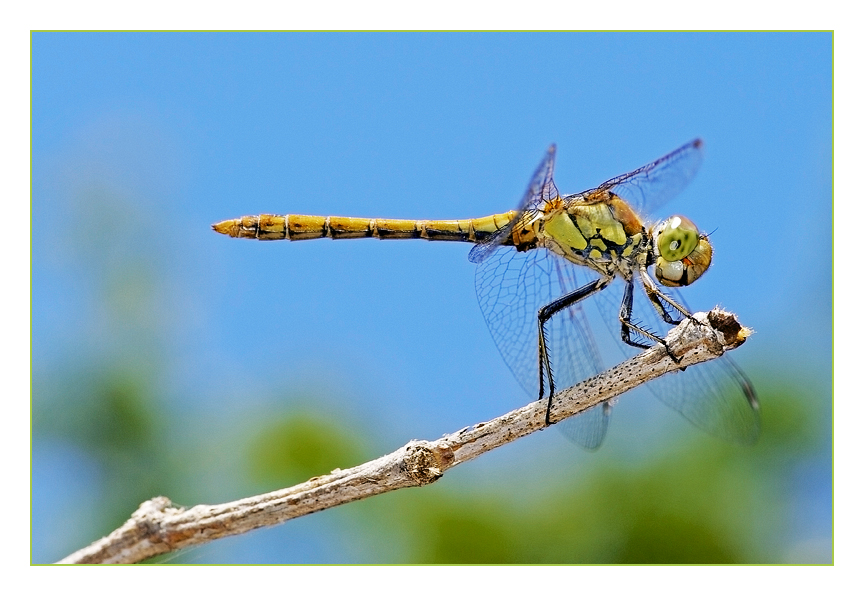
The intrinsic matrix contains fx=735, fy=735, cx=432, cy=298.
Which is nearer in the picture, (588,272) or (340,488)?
(340,488)

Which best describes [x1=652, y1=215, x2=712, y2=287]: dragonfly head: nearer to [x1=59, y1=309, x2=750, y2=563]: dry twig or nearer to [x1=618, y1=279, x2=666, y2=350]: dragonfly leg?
[x1=618, y1=279, x2=666, y2=350]: dragonfly leg

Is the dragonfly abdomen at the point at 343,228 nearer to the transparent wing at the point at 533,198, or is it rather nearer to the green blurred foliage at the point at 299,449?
the transparent wing at the point at 533,198

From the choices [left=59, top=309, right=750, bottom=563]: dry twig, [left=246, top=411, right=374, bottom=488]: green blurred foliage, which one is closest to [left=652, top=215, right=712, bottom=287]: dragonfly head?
[left=59, top=309, right=750, bottom=563]: dry twig

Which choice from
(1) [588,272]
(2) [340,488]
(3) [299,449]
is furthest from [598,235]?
(3) [299,449]

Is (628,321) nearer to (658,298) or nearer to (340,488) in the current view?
(658,298)

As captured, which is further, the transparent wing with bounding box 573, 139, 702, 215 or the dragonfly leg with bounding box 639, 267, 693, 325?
the transparent wing with bounding box 573, 139, 702, 215

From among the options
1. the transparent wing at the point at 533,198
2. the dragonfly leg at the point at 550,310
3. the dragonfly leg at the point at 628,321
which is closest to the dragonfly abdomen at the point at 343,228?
the transparent wing at the point at 533,198
